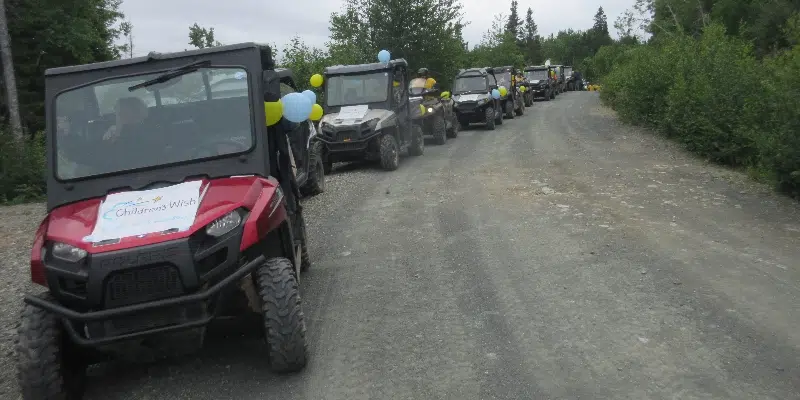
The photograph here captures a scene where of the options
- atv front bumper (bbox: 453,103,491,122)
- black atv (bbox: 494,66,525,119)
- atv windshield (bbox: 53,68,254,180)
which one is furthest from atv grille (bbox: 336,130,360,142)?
black atv (bbox: 494,66,525,119)

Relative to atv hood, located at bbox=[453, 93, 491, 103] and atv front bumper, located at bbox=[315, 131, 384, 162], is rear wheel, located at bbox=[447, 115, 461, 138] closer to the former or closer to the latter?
atv hood, located at bbox=[453, 93, 491, 103]

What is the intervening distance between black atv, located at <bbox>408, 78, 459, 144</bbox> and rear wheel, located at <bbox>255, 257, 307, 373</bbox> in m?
11.8

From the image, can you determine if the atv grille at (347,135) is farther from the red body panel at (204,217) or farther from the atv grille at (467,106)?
the red body panel at (204,217)

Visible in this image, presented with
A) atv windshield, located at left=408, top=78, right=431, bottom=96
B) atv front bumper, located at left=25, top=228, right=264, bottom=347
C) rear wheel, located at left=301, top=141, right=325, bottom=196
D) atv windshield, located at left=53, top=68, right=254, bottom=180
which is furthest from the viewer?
atv windshield, located at left=408, top=78, right=431, bottom=96

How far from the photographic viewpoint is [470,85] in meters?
22.0

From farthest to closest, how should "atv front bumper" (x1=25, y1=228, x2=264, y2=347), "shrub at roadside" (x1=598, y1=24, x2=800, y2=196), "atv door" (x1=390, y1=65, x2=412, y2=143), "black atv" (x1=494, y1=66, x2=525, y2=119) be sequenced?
"black atv" (x1=494, y1=66, x2=525, y2=119), "atv door" (x1=390, y1=65, x2=412, y2=143), "shrub at roadside" (x1=598, y1=24, x2=800, y2=196), "atv front bumper" (x1=25, y1=228, x2=264, y2=347)

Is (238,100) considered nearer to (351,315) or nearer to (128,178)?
(128,178)

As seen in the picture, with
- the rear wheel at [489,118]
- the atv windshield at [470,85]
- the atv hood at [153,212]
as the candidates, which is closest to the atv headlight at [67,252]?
the atv hood at [153,212]

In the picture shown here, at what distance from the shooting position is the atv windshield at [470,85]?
21.8 m

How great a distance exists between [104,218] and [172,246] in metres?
0.64

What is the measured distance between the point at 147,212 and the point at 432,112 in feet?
45.6

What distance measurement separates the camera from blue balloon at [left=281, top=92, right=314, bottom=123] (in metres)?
5.48

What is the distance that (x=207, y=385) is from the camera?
457cm

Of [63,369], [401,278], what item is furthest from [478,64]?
[63,369]
